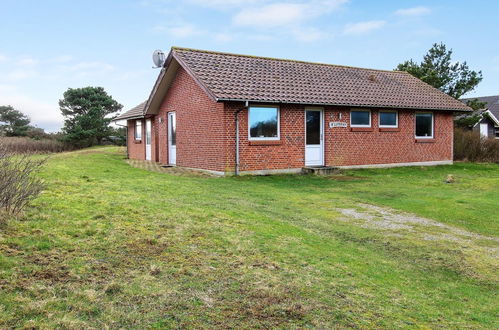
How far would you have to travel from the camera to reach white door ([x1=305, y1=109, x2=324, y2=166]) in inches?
682

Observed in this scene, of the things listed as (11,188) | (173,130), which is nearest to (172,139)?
(173,130)

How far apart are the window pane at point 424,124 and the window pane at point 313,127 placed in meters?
6.17

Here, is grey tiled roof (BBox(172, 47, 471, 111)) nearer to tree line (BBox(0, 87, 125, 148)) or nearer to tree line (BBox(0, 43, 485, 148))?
tree line (BBox(0, 43, 485, 148))

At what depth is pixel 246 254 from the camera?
17.1ft

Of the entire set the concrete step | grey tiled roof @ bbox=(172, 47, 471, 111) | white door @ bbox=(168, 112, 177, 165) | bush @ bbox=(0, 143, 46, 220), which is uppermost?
grey tiled roof @ bbox=(172, 47, 471, 111)

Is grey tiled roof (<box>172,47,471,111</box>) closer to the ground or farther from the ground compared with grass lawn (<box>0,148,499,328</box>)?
farther from the ground

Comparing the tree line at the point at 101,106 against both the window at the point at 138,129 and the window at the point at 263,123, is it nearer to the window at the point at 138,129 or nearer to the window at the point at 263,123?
the window at the point at 138,129

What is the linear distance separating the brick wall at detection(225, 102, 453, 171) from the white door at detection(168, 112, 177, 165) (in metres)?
5.09

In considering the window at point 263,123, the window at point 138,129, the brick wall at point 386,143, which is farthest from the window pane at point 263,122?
the window at point 138,129

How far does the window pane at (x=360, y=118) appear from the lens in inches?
734

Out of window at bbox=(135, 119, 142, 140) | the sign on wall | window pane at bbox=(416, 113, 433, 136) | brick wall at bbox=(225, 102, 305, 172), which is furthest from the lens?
window at bbox=(135, 119, 142, 140)

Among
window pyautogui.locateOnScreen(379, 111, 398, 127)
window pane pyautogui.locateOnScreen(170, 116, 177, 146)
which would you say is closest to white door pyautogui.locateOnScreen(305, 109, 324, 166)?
window pyautogui.locateOnScreen(379, 111, 398, 127)

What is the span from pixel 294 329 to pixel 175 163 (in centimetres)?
1692

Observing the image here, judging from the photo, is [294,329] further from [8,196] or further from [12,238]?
[8,196]
